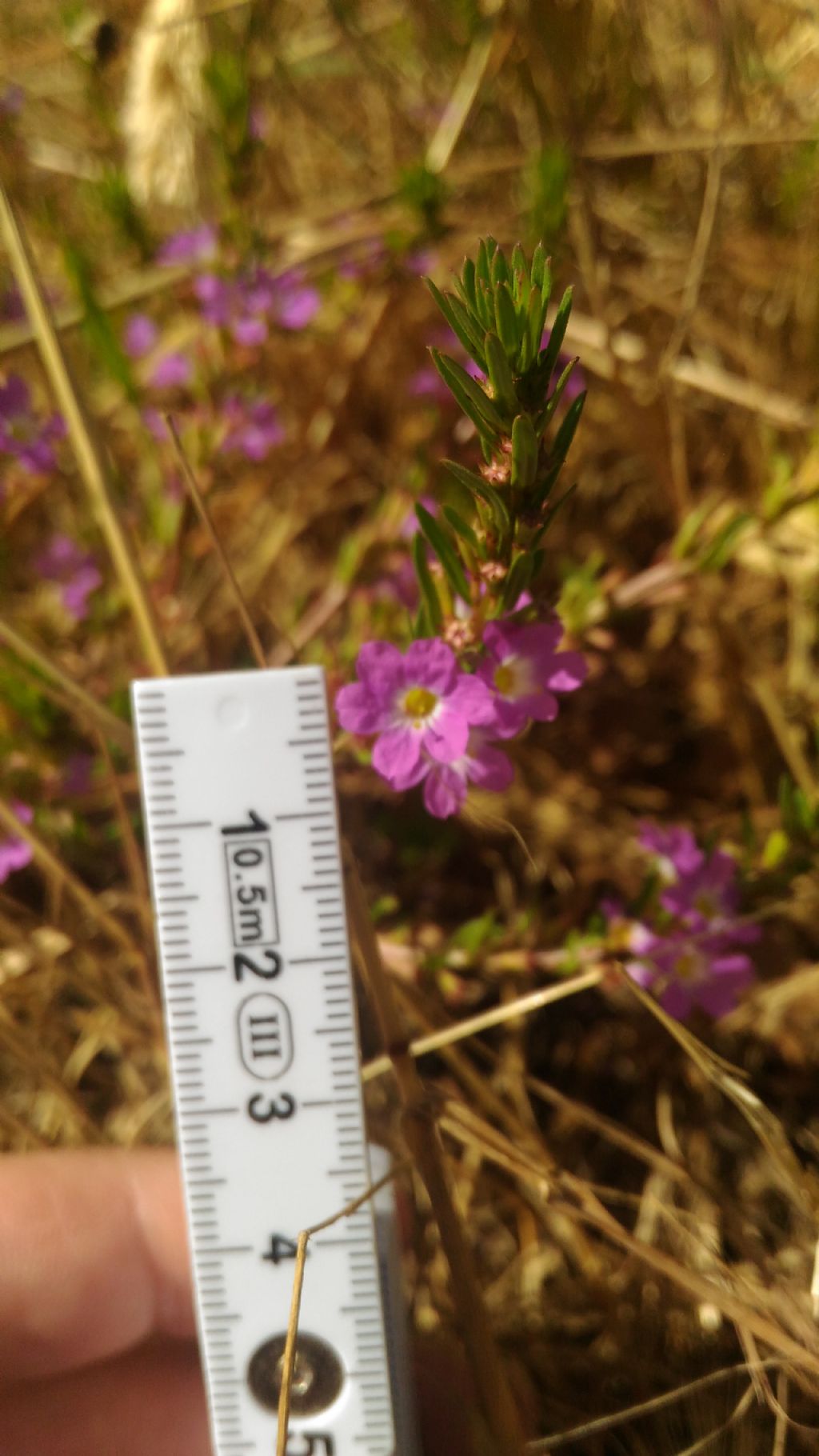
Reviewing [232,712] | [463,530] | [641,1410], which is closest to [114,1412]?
[641,1410]

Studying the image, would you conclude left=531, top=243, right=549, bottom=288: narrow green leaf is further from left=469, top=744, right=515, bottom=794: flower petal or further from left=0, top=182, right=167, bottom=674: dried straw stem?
left=0, top=182, right=167, bottom=674: dried straw stem

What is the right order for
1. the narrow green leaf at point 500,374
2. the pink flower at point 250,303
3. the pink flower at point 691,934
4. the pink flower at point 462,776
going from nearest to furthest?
the narrow green leaf at point 500,374, the pink flower at point 462,776, the pink flower at point 691,934, the pink flower at point 250,303

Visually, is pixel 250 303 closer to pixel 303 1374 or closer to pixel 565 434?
pixel 565 434

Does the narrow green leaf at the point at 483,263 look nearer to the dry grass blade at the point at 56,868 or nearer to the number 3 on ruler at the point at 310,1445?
the dry grass blade at the point at 56,868

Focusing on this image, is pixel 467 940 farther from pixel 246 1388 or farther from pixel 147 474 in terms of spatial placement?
pixel 147 474

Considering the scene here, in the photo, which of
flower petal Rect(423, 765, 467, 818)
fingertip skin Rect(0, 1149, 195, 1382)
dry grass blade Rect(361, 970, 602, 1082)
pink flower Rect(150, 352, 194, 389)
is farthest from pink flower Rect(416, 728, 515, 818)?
pink flower Rect(150, 352, 194, 389)

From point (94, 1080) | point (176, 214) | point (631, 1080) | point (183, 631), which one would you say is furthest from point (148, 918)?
point (176, 214)

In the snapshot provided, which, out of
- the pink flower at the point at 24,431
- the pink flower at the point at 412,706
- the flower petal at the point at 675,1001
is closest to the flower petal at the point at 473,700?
the pink flower at the point at 412,706
